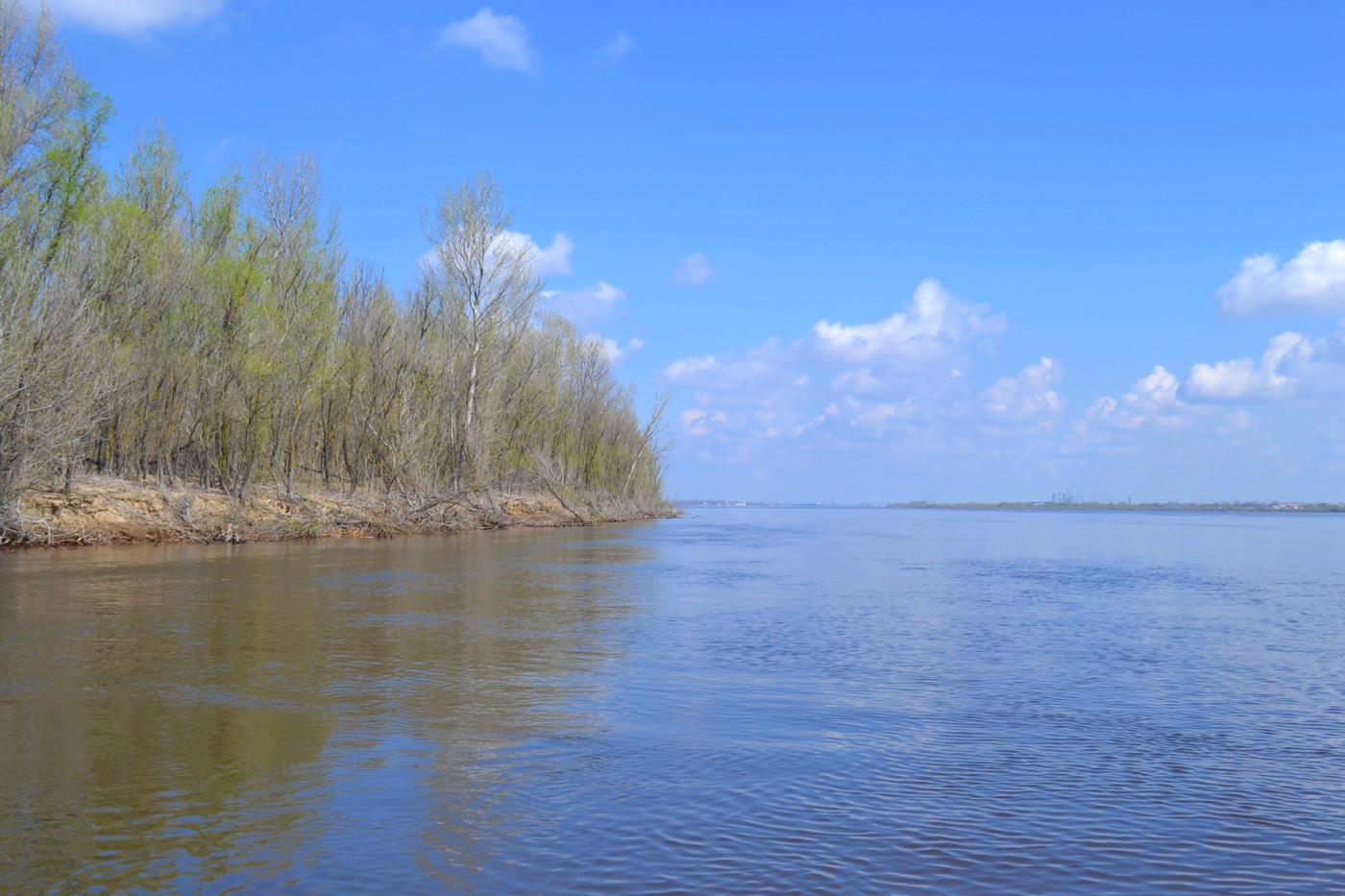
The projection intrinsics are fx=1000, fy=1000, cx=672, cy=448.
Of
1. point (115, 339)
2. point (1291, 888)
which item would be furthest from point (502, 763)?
point (115, 339)

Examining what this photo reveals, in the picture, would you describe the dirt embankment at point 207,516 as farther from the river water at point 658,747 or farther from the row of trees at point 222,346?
the river water at point 658,747

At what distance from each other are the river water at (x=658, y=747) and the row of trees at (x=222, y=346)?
10.9 meters

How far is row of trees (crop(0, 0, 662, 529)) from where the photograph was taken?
81.1 feet

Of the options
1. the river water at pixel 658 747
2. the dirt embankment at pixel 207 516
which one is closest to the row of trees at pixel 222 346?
the dirt embankment at pixel 207 516

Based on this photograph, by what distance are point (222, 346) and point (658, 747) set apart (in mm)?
31927

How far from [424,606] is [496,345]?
34551 mm

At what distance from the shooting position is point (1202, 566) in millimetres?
27156

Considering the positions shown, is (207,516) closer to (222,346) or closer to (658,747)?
(222,346)

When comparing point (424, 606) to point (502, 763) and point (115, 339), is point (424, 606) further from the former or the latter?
point (115, 339)

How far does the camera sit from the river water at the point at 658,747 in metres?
4.77

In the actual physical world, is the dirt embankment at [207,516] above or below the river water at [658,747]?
above

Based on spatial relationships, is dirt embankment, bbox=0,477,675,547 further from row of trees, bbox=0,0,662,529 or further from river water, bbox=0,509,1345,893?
river water, bbox=0,509,1345,893

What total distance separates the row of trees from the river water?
1092 centimetres

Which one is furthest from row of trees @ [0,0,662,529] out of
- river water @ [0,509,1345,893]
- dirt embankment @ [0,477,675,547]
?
river water @ [0,509,1345,893]
